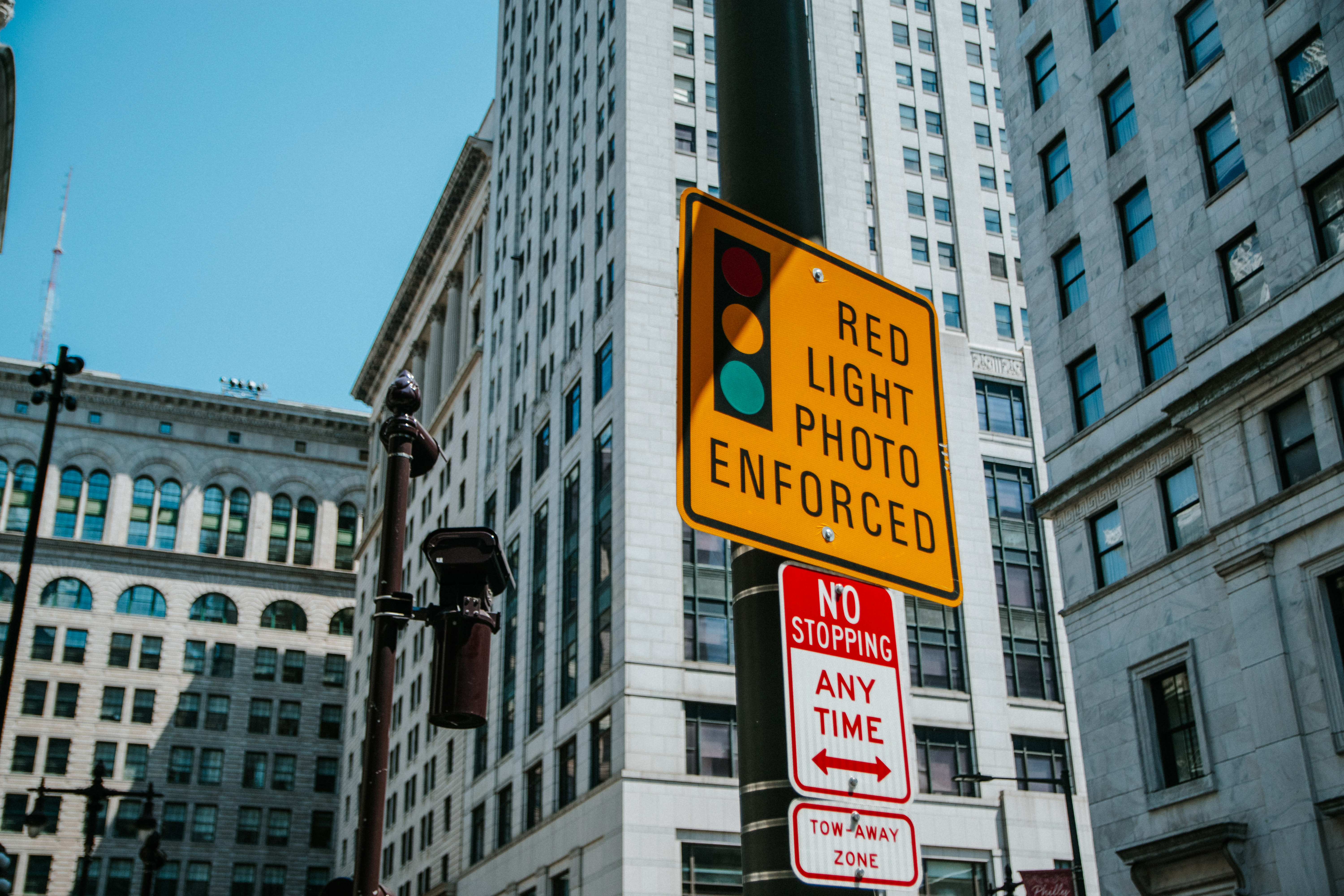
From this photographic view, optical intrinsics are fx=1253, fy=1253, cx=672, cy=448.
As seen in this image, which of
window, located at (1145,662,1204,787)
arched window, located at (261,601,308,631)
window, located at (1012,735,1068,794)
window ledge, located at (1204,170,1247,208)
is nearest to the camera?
window, located at (1145,662,1204,787)

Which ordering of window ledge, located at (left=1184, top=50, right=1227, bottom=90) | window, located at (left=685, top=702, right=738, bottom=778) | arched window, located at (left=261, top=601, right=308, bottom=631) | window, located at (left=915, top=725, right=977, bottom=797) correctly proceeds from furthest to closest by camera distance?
arched window, located at (left=261, top=601, right=308, bottom=631)
window, located at (left=915, top=725, right=977, bottom=797)
window, located at (left=685, top=702, right=738, bottom=778)
window ledge, located at (left=1184, top=50, right=1227, bottom=90)

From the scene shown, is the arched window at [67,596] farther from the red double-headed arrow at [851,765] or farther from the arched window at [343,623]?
the red double-headed arrow at [851,765]

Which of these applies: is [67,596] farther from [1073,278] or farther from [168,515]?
[1073,278]

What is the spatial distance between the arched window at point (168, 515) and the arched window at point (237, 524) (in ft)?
13.4

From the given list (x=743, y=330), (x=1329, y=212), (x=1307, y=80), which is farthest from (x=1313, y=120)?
(x=743, y=330)

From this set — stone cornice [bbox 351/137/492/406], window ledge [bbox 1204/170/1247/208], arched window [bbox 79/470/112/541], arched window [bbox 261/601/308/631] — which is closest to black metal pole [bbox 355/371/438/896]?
window ledge [bbox 1204/170/1247/208]

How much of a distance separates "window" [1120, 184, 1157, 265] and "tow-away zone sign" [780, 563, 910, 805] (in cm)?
3181

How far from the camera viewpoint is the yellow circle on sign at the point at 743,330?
428 cm

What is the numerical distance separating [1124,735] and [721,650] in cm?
2044

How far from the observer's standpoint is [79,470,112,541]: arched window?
337 ft

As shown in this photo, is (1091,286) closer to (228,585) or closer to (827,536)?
(827,536)

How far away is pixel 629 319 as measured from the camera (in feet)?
173

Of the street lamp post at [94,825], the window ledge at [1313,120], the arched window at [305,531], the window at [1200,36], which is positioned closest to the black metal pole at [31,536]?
the street lamp post at [94,825]

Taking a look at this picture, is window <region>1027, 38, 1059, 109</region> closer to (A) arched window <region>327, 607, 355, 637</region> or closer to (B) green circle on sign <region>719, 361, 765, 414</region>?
(B) green circle on sign <region>719, 361, 765, 414</region>
